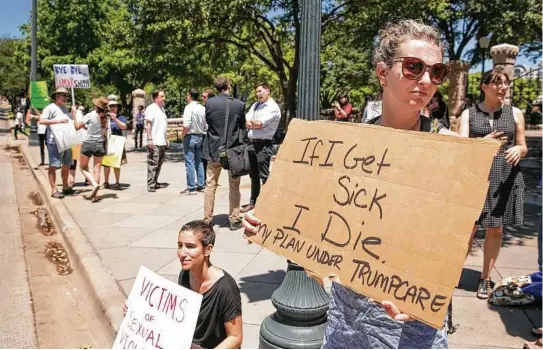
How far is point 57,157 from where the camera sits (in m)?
8.96

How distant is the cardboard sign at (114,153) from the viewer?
33.0 ft

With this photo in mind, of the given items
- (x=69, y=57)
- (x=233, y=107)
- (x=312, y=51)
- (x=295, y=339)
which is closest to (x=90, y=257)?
(x=233, y=107)

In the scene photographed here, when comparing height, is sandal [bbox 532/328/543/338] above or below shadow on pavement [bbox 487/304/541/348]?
above

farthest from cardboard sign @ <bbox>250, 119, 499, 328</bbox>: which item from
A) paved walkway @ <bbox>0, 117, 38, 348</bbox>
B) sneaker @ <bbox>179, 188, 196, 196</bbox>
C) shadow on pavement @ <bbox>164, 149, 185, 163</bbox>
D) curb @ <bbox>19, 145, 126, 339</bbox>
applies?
shadow on pavement @ <bbox>164, 149, 185, 163</bbox>

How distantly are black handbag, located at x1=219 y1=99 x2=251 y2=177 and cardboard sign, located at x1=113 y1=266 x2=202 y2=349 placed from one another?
12.8 feet

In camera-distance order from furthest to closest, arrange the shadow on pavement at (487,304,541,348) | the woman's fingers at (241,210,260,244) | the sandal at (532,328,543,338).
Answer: the shadow on pavement at (487,304,541,348)
the sandal at (532,328,543,338)
the woman's fingers at (241,210,260,244)

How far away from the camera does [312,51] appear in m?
3.21

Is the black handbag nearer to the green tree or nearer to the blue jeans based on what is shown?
the blue jeans

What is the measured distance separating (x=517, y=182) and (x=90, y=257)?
15.2ft

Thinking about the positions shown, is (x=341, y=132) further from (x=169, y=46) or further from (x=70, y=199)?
(x=169, y=46)

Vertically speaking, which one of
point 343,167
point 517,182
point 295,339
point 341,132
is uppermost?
point 341,132

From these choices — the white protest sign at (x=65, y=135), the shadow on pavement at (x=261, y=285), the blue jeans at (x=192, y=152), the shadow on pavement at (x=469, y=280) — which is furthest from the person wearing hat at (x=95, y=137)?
the shadow on pavement at (x=469, y=280)

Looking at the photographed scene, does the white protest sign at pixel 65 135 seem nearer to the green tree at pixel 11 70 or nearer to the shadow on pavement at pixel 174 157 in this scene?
the shadow on pavement at pixel 174 157

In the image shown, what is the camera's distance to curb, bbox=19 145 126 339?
430 centimetres
